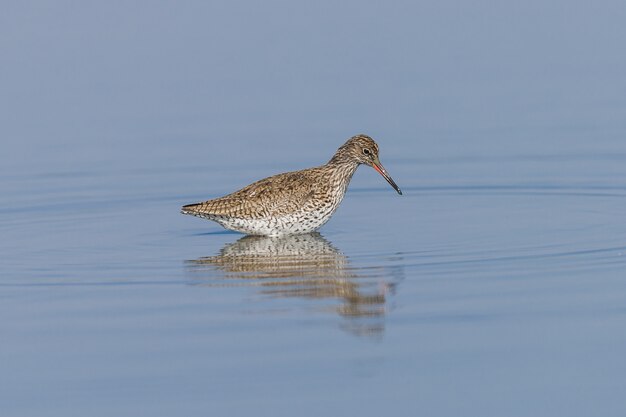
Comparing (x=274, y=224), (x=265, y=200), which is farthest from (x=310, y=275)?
(x=265, y=200)

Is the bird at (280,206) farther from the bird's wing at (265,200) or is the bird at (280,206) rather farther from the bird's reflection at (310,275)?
the bird's reflection at (310,275)

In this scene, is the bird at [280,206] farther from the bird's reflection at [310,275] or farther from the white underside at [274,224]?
the bird's reflection at [310,275]

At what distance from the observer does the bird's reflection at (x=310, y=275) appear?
37.6ft

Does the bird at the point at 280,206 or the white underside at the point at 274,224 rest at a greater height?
the bird at the point at 280,206

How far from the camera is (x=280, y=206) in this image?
50.7 ft

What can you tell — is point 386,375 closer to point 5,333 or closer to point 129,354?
point 129,354

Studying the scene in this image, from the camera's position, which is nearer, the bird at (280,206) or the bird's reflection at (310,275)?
the bird's reflection at (310,275)

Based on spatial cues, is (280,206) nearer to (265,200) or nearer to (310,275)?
(265,200)

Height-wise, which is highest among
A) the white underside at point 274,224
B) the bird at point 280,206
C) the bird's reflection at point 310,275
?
the bird at point 280,206

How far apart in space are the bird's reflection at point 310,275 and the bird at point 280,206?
0.55 feet

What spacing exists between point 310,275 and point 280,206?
2.62m

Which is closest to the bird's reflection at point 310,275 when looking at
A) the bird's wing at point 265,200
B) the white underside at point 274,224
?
the white underside at point 274,224

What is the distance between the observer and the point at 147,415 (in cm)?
899

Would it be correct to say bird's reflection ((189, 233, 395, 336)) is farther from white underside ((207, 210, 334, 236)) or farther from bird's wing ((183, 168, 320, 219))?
bird's wing ((183, 168, 320, 219))
